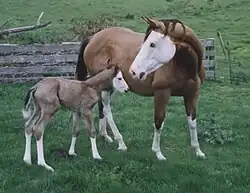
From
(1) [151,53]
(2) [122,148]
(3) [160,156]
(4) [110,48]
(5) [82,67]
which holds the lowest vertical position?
(2) [122,148]

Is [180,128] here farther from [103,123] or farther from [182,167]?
[182,167]

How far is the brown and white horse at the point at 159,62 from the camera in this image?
8.11 m

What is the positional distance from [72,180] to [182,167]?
5.10 feet

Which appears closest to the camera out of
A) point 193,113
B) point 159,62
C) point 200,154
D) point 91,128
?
point 159,62

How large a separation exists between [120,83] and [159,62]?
0.68 m

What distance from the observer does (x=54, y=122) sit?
34.8ft

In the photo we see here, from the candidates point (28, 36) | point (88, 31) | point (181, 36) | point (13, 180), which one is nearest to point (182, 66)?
point (181, 36)

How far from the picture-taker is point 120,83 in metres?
8.51

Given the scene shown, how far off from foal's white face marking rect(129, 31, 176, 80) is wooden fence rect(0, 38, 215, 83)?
23.3ft

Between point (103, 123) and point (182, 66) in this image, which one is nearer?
point (182, 66)

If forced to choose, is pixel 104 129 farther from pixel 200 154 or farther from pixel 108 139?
pixel 200 154

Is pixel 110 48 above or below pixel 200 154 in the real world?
above

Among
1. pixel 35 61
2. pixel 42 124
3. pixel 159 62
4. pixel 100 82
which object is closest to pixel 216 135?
pixel 159 62

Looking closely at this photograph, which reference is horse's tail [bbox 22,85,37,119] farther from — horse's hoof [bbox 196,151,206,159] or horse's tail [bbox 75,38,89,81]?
horse's hoof [bbox 196,151,206,159]
